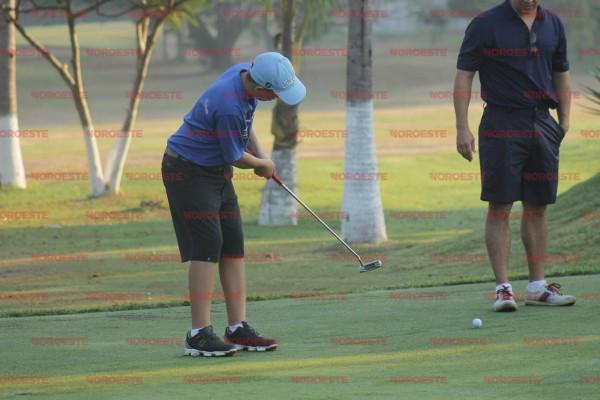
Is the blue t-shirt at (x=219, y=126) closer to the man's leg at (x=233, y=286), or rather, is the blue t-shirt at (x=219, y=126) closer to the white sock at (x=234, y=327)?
the man's leg at (x=233, y=286)

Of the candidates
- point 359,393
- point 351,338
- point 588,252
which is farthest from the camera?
point 588,252

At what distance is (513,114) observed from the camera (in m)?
8.90

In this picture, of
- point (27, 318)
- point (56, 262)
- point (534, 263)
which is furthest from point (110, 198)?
point (534, 263)

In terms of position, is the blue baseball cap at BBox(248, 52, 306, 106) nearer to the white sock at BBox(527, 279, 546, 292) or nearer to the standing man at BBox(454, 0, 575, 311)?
the standing man at BBox(454, 0, 575, 311)

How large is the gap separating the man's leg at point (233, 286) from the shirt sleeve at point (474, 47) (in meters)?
1.97

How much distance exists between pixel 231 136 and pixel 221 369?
1278 millimetres

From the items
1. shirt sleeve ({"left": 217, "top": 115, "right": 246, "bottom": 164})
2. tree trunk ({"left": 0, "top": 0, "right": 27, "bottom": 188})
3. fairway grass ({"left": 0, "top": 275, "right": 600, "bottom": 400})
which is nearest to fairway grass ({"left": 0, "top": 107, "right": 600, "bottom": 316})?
tree trunk ({"left": 0, "top": 0, "right": 27, "bottom": 188})

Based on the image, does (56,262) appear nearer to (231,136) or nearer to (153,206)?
(153,206)

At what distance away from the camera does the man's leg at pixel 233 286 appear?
26.8ft

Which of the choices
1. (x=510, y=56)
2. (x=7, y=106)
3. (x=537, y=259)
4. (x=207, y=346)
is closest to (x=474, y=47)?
(x=510, y=56)

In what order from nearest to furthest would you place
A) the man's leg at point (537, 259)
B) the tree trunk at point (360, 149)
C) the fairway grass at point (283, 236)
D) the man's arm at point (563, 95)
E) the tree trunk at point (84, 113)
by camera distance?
the man's leg at point (537, 259), the man's arm at point (563, 95), the fairway grass at point (283, 236), the tree trunk at point (360, 149), the tree trunk at point (84, 113)

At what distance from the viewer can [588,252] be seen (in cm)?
1369

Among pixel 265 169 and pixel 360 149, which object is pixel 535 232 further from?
pixel 360 149

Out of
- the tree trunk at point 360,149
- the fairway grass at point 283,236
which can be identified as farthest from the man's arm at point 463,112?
the tree trunk at point 360,149
